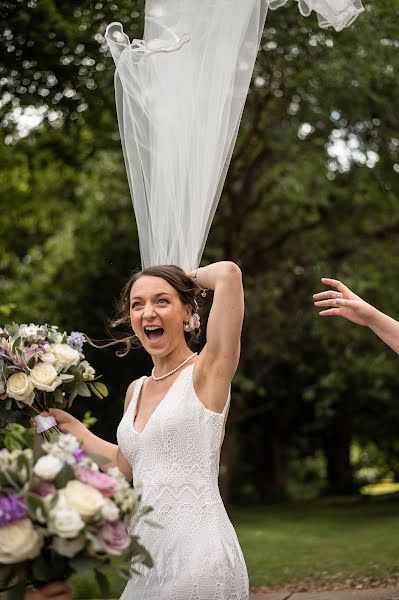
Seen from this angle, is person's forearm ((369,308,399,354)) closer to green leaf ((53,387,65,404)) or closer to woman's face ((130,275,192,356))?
woman's face ((130,275,192,356))

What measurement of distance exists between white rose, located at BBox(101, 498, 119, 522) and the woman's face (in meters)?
1.05

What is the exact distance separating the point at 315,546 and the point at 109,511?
25.6 ft

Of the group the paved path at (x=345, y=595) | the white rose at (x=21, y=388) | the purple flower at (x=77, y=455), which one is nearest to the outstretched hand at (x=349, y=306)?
the white rose at (x=21, y=388)

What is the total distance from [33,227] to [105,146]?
5.63 meters

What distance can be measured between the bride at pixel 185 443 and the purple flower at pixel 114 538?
0.79m

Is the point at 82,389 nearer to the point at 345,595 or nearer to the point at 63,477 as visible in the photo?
the point at 63,477

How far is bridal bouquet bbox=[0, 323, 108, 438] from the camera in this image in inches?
124

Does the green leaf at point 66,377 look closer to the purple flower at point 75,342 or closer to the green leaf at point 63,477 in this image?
the purple flower at point 75,342

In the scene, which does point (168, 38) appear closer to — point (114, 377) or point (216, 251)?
point (216, 251)

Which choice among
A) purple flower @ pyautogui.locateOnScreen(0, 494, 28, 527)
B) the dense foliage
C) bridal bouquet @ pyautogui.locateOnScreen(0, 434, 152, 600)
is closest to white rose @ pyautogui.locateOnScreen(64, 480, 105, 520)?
bridal bouquet @ pyautogui.locateOnScreen(0, 434, 152, 600)

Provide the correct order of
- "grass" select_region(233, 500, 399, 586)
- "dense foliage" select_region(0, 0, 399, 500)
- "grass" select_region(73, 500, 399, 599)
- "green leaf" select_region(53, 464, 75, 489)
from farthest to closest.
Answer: "dense foliage" select_region(0, 0, 399, 500), "grass" select_region(233, 500, 399, 586), "grass" select_region(73, 500, 399, 599), "green leaf" select_region(53, 464, 75, 489)

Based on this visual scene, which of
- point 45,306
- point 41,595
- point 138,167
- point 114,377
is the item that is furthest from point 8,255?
point 41,595

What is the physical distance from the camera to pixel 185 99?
12.4 feet

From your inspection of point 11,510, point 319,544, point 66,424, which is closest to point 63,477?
point 11,510
